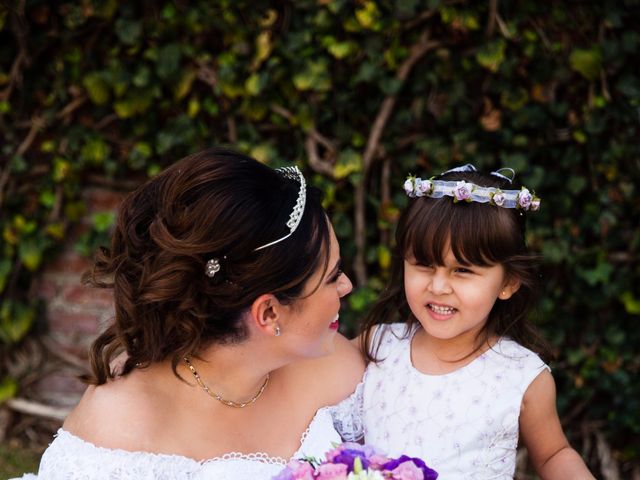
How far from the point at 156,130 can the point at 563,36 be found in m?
1.99

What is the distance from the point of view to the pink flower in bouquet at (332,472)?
1648mm

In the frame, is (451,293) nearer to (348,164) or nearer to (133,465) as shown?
(133,465)

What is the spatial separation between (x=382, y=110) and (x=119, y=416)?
6.65 feet

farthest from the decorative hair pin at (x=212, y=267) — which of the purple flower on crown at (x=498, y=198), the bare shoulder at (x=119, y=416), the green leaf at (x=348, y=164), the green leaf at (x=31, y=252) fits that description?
the green leaf at (x=31, y=252)

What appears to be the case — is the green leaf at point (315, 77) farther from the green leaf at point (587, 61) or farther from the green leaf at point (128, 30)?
the green leaf at point (587, 61)

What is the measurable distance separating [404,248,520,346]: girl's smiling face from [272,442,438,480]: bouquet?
686 mm

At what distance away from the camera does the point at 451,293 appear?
7.65 feet

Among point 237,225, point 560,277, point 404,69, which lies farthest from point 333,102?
point 237,225

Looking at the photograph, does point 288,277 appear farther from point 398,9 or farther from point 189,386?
point 398,9

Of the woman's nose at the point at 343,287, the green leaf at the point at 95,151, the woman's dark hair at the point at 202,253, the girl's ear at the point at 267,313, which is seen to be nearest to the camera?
the woman's dark hair at the point at 202,253

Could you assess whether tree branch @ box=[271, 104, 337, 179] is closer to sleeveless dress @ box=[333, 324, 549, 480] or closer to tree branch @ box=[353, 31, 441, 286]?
tree branch @ box=[353, 31, 441, 286]

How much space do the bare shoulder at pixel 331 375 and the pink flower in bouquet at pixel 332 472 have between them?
0.86 m

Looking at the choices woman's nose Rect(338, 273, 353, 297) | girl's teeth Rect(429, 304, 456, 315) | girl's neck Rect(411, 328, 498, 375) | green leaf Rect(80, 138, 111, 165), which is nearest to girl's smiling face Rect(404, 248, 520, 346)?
girl's teeth Rect(429, 304, 456, 315)

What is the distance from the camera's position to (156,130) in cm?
393
